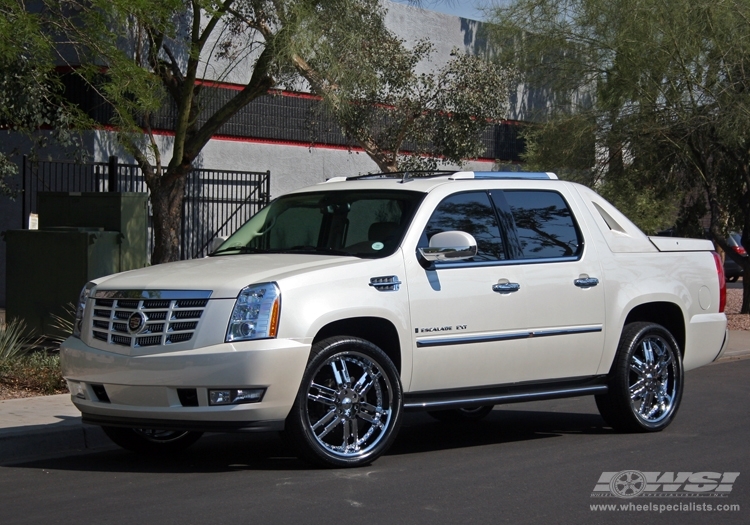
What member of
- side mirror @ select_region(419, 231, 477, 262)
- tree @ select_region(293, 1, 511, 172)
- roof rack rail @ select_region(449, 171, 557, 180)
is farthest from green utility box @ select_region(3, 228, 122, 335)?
side mirror @ select_region(419, 231, 477, 262)

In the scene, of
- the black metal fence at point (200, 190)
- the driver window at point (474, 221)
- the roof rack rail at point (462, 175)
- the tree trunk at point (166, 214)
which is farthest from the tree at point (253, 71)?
the driver window at point (474, 221)

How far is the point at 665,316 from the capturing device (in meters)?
9.29

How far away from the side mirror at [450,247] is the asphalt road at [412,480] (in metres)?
1.45

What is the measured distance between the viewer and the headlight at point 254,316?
6.74 metres

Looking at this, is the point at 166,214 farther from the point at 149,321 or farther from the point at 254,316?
the point at 254,316

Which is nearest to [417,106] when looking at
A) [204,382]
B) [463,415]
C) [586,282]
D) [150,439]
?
[463,415]

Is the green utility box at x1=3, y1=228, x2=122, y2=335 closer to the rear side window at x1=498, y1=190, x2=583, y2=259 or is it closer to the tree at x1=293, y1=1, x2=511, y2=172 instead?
the tree at x1=293, y1=1, x2=511, y2=172

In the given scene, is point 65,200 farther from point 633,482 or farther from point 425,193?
point 633,482

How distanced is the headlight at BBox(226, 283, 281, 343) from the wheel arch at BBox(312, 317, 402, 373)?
476 mm

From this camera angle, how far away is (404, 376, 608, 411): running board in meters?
7.56

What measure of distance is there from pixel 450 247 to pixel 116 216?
6997 millimetres

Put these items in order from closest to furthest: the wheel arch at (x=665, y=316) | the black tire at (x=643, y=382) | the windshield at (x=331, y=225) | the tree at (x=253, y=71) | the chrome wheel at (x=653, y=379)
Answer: the windshield at (x=331, y=225)
the black tire at (x=643, y=382)
the chrome wheel at (x=653, y=379)
the wheel arch at (x=665, y=316)
the tree at (x=253, y=71)

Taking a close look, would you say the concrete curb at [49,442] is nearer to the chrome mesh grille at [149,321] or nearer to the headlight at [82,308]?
the headlight at [82,308]

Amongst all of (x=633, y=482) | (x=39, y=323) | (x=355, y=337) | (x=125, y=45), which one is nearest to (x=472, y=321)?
(x=355, y=337)
